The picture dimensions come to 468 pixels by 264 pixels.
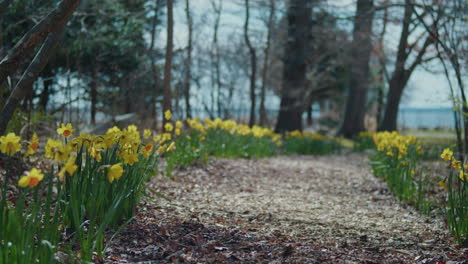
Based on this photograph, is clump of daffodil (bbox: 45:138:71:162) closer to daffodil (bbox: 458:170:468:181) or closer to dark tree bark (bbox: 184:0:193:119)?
daffodil (bbox: 458:170:468:181)

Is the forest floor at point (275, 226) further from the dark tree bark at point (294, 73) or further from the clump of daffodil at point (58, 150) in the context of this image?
the dark tree bark at point (294, 73)

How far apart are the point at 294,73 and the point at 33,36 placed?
33.6 ft

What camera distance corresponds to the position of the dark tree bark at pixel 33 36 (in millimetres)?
2717

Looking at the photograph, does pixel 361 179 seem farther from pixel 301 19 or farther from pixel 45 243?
pixel 301 19

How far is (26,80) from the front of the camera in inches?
109

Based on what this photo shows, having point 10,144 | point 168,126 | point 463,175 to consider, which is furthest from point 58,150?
point 168,126

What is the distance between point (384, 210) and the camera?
4152mm

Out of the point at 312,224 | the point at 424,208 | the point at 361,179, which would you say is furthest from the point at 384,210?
the point at 361,179

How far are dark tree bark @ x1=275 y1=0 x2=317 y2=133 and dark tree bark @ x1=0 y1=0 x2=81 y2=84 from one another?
31.5 ft

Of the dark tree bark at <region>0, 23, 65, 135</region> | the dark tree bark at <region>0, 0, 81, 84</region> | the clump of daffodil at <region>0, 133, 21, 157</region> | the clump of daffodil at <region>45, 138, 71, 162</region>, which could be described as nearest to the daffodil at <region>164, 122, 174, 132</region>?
the dark tree bark at <region>0, 23, 65, 135</region>

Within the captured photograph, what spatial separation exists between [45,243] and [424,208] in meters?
3.26

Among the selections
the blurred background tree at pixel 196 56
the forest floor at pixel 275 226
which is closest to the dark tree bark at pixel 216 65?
the blurred background tree at pixel 196 56

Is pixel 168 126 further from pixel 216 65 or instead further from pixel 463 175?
pixel 216 65

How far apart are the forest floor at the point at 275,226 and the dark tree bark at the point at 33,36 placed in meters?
1.29
